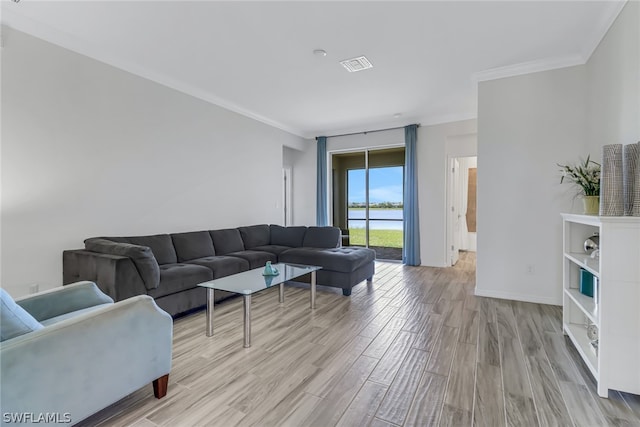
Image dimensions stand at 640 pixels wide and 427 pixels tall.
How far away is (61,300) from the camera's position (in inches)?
75.6

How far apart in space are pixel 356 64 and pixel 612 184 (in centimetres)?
272

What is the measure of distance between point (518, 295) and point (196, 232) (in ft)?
14.4

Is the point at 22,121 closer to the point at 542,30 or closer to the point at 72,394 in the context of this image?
the point at 72,394

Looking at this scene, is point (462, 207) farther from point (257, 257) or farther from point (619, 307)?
point (619, 307)

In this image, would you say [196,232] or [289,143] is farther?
[289,143]

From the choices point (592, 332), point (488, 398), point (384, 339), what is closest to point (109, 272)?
point (384, 339)

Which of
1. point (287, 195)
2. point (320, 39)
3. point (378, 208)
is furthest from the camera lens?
point (287, 195)

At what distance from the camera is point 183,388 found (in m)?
1.88

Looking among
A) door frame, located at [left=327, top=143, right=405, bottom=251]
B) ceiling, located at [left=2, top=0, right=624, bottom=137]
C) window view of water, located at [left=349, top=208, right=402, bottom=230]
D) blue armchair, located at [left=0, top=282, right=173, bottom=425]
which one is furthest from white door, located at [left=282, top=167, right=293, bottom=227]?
blue armchair, located at [left=0, top=282, right=173, bottom=425]

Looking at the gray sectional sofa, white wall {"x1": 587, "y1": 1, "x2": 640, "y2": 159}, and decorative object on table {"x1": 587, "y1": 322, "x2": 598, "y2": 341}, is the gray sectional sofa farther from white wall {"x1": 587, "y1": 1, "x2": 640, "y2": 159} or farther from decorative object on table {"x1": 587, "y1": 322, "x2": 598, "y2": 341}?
white wall {"x1": 587, "y1": 1, "x2": 640, "y2": 159}

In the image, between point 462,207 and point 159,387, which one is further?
point 462,207

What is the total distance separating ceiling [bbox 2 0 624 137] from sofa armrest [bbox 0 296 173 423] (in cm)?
253

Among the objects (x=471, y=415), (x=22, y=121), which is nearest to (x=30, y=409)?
(x=471, y=415)

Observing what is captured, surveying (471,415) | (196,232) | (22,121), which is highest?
(22,121)
